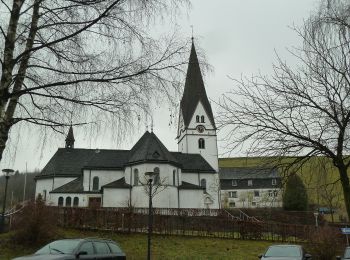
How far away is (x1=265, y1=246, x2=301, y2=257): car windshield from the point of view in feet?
52.7

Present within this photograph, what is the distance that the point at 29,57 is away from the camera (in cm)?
805

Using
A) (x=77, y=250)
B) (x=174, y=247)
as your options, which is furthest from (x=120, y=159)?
(x=77, y=250)

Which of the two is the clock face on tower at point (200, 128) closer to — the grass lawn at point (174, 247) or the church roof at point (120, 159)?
the church roof at point (120, 159)

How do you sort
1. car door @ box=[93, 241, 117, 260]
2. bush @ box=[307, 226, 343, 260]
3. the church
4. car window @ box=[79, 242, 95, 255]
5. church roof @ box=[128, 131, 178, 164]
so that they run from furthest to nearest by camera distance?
church roof @ box=[128, 131, 178, 164], the church, bush @ box=[307, 226, 343, 260], car door @ box=[93, 241, 117, 260], car window @ box=[79, 242, 95, 255]

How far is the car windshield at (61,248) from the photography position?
12305 mm

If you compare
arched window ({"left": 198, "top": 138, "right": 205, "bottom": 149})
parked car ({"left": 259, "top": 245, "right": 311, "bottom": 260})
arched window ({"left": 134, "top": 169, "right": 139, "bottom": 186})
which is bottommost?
parked car ({"left": 259, "top": 245, "right": 311, "bottom": 260})

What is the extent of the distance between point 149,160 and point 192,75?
45.2m

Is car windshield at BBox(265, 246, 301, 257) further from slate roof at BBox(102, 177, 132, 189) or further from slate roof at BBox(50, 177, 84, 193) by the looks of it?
slate roof at BBox(50, 177, 84, 193)

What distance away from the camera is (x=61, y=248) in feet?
41.2

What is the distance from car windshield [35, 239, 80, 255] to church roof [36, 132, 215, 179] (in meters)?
40.4

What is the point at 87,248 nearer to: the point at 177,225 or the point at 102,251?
the point at 102,251

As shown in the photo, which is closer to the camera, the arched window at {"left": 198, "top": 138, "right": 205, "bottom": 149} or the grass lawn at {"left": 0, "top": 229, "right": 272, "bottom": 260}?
the grass lawn at {"left": 0, "top": 229, "right": 272, "bottom": 260}

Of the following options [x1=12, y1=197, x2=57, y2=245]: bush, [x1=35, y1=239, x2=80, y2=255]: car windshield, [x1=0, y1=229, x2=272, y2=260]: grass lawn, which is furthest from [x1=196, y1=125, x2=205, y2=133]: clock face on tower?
[x1=35, y1=239, x2=80, y2=255]: car windshield

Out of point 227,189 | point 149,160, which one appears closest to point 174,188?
point 149,160
